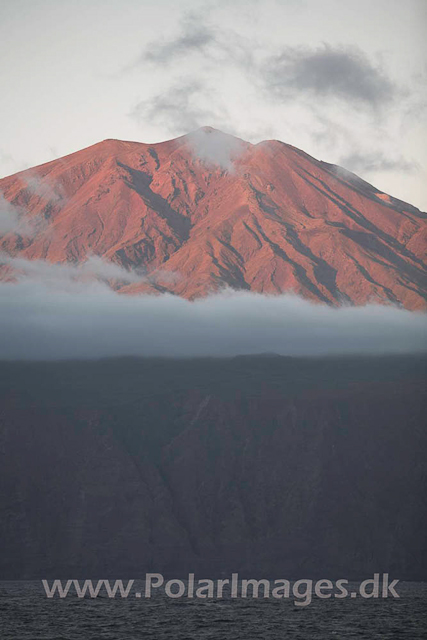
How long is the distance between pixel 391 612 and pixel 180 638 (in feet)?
202

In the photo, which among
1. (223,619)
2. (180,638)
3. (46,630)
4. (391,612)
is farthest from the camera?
(391,612)

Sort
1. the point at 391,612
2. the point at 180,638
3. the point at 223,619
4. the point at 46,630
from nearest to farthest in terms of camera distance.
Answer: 1. the point at 180,638
2. the point at 46,630
3. the point at 223,619
4. the point at 391,612

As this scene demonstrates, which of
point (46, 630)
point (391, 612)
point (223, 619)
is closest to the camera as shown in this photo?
point (46, 630)

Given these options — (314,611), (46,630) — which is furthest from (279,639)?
(314,611)

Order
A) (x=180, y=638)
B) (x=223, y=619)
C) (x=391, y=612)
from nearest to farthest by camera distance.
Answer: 1. (x=180, y=638)
2. (x=223, y=619)
3. (x=391, y=612)

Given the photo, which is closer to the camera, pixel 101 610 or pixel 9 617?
pixel 9 617

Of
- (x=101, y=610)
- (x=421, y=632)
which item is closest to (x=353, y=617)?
(x=421, y=632)

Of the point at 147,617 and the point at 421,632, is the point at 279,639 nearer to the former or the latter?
the point at 421,632

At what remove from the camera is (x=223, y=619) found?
587ft

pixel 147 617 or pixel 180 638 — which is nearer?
pixel 180 638

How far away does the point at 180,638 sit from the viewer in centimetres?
14475

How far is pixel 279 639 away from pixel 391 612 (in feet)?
175

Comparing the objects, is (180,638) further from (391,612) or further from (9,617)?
(391,612)

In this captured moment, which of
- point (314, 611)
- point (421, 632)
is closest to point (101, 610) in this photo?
point (314, 611)
